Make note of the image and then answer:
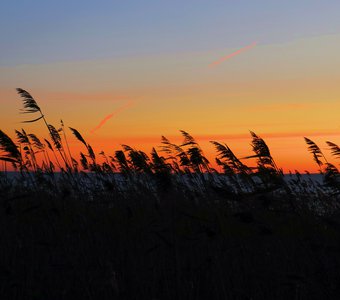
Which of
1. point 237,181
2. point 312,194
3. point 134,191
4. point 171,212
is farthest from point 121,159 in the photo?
point 171,212

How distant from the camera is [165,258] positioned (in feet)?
18.2

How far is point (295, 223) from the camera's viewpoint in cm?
760

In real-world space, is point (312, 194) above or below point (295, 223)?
above

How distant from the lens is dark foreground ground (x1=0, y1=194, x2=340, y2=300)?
4.45m

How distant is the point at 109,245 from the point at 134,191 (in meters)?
4.29

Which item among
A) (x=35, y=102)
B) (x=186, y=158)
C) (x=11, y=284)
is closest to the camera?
(x=11, y=284)

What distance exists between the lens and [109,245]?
597cm

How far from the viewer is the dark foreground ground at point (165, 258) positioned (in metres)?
4.45

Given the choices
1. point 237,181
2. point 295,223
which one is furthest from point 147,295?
point 237,181

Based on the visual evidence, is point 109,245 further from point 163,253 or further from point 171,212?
point 171,212

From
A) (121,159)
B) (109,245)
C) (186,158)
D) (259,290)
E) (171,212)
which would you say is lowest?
(259,290)

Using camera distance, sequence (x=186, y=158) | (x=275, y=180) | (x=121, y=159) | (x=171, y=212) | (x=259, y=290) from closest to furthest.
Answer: (x=171, y=212) → (x=259, y=290) → (x=275, y=180) → (x=186, y=158) → (x=121, y=159)

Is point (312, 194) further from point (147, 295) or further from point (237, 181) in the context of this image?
point (147, 295)

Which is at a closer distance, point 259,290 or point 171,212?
point 171,212
